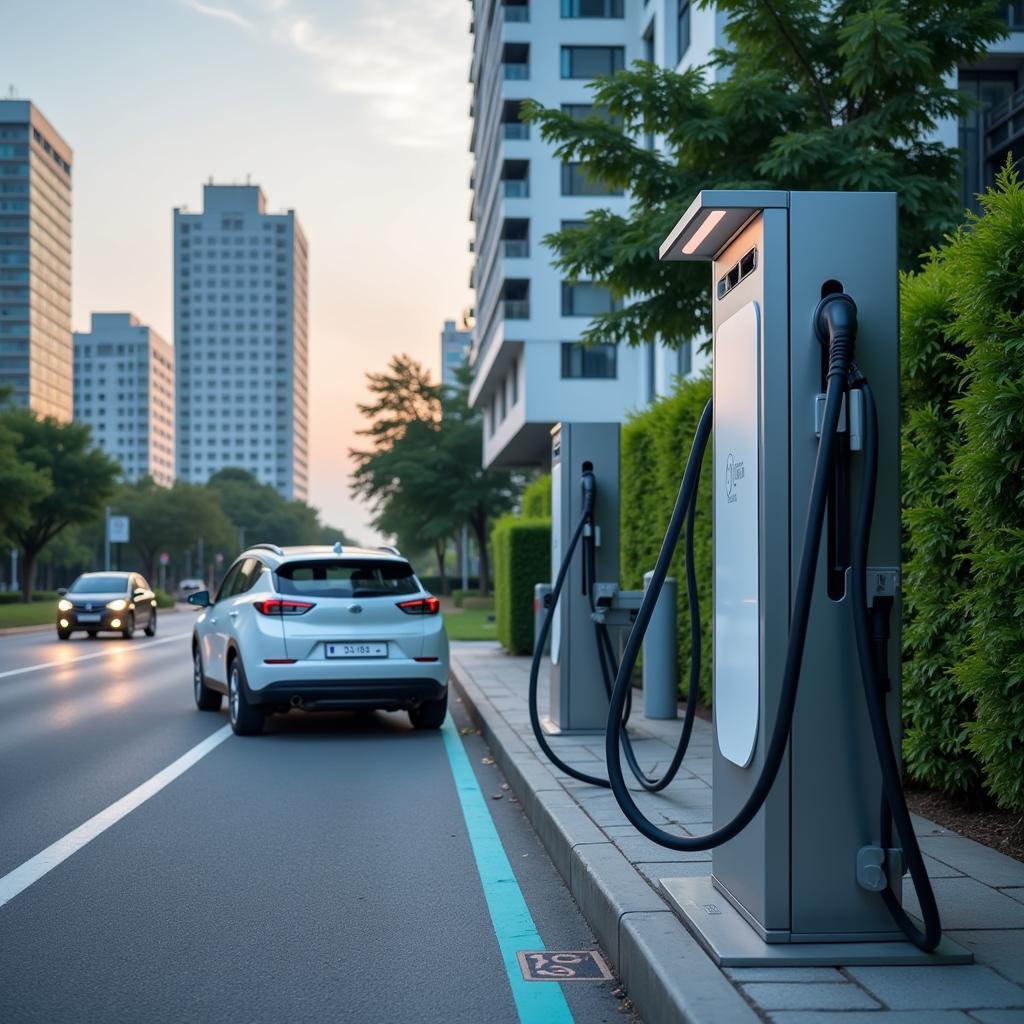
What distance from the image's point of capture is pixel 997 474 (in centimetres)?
539

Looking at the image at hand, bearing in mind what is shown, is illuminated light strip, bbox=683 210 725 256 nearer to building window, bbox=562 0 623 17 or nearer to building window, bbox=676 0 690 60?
building window, bbox=676 0 690 60

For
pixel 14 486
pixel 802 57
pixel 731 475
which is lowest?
pixel 731 475

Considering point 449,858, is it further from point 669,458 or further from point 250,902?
point 669,458

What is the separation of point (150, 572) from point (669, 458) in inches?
4035

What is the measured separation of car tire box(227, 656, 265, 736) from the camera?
436 inches

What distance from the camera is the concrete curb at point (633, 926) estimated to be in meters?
3.55

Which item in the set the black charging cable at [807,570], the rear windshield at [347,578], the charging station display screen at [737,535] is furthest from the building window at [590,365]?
the black charging cable at [807,570]

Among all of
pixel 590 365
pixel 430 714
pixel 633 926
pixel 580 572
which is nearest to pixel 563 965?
pixel 633 926

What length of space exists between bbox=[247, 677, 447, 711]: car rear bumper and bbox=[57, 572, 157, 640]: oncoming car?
1938 centimetres

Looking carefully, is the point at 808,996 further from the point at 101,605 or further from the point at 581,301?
the point at 581,301

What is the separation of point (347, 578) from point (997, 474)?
7280 millimetres

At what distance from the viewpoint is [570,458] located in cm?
962

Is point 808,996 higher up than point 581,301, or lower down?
lower down

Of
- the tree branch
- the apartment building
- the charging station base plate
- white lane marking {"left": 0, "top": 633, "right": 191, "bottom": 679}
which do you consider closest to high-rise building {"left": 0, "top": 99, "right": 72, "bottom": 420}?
the apartment building
